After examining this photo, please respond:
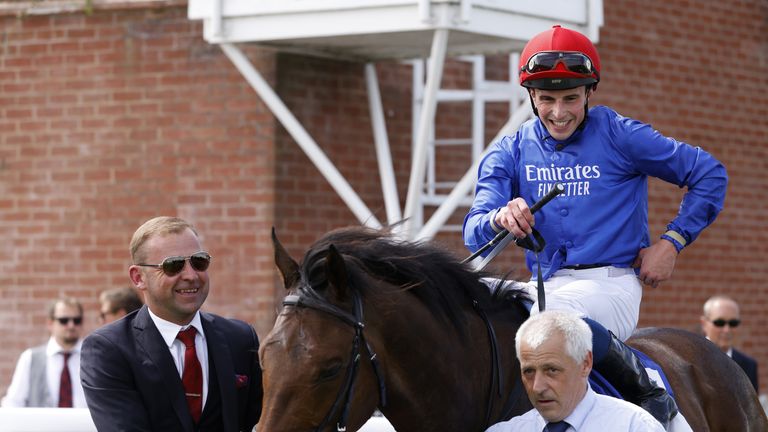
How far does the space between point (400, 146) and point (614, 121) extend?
6183mm

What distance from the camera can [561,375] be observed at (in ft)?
12.6

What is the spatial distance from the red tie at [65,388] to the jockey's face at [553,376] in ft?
17.5

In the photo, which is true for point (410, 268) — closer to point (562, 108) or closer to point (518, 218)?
point (518, 218)

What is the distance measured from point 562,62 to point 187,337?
5.47 feet

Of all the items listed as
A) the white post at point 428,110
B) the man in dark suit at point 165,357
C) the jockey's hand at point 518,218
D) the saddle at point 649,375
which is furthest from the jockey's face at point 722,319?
the man in dark suit at point 165,357

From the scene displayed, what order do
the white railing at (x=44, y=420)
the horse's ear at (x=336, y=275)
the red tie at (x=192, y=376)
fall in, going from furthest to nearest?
the white railing at (x=44, y=420) < the red tie at (x=192, y=376) < the horse's ear at (x=336, y=275)

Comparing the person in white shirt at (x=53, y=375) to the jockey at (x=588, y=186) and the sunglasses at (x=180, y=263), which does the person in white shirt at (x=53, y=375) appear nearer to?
the sunglasses at (x=180, y=263)

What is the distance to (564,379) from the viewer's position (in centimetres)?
384

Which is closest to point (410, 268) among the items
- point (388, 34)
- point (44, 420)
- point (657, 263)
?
point (657, 263)

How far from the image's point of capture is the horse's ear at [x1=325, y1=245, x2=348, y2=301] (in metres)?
4.11

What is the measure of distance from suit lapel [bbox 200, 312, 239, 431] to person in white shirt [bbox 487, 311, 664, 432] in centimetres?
135

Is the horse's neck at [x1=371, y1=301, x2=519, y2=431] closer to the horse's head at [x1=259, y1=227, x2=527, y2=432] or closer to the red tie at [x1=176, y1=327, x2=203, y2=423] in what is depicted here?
the horse's head at [x1=259, y1=227, x2=527, y2=432]

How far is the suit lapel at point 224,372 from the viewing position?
15.9 ft

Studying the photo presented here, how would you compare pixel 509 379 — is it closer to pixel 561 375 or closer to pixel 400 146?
pixel 561 375
